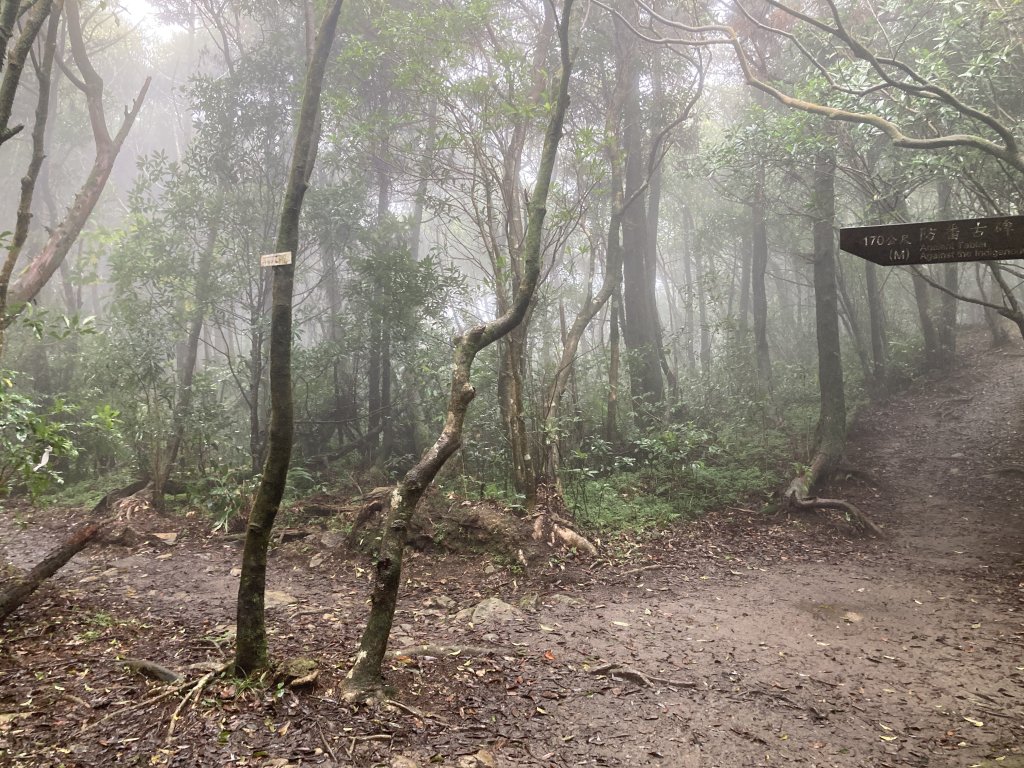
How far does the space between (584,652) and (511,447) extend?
3.46 meters

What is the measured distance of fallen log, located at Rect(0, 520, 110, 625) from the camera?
459 cm

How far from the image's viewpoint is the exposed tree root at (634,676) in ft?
14.5

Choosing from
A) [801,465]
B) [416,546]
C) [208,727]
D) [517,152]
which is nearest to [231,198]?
[517,152]

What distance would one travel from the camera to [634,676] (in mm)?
4480

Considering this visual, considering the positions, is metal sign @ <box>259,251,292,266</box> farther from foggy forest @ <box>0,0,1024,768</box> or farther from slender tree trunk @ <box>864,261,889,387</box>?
slender tree trunk @ <box>864,261,889,387</box>

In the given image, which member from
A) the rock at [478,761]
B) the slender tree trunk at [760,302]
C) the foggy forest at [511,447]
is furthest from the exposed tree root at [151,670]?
the slender tree trunk at [760,302]

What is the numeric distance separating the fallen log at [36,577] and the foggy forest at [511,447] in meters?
0.03

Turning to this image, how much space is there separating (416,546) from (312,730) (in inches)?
154

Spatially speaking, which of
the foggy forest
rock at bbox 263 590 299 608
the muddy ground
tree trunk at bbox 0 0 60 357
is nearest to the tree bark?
the foggy forest

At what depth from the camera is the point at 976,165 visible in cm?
872

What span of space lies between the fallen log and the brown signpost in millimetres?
6221

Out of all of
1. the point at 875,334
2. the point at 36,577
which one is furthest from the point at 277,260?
the point at 875,334

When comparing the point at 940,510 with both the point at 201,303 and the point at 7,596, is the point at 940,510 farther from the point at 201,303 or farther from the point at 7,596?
the point at 201,303

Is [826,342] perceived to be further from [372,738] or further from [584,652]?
[372,738]
